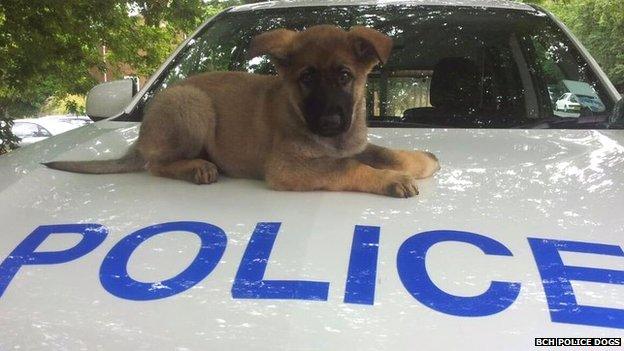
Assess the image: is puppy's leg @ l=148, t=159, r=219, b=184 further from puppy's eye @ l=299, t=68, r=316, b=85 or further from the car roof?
the car roof

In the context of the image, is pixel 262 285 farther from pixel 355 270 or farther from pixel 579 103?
pixel 579 103

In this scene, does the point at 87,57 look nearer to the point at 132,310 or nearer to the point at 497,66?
the point at 497,66

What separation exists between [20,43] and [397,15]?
10.5ft

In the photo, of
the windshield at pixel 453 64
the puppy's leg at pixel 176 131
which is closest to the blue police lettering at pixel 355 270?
the puppy's leg at pixel 176 131

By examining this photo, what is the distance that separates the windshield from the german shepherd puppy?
597mm

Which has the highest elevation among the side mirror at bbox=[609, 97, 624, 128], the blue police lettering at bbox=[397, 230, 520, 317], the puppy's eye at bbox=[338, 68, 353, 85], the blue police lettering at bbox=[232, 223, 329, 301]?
the puppy's eye at bbox=[338, 68, 353, 85]

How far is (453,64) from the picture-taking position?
3.08 meters

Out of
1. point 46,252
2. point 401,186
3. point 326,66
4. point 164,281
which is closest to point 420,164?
point 401,186

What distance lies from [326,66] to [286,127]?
0.31 meters

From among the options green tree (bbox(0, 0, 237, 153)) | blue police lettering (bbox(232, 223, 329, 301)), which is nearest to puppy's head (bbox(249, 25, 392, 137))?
blue police lettering (bbox(232, 223, 329, 301))

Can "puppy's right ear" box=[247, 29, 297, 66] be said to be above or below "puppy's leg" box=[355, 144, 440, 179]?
above

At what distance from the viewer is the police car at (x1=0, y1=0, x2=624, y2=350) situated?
1288 millimetres

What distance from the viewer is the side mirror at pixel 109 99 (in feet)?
10.6

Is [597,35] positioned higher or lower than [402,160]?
lower
